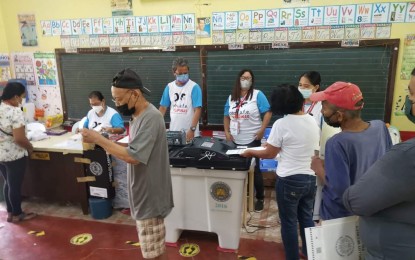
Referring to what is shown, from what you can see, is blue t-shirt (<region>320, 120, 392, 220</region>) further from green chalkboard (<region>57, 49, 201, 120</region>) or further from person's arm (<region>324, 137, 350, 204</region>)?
green chalkboard (<region>57, 49, 201, 120</region>)

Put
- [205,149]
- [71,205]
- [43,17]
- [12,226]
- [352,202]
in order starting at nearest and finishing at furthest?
1. [352,202]
2. [205,149]
3. [12,226]
4. [71,205]
5. [43,17]

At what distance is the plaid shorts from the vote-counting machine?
64cm

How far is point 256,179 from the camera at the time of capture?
324cm

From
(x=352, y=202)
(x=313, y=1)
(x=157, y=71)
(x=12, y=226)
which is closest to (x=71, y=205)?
(x=12, y=226)

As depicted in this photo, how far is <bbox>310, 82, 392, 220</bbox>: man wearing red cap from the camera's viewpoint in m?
1.37

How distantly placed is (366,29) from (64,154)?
11.4 feet

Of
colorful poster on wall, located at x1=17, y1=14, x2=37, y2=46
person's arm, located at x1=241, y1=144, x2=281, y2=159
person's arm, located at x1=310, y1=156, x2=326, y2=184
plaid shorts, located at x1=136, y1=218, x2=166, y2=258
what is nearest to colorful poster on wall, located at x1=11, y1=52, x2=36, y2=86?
colorful poster on wall, located at x1=17, y1=14, x2=37, y2=46

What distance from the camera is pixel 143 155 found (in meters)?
1.68

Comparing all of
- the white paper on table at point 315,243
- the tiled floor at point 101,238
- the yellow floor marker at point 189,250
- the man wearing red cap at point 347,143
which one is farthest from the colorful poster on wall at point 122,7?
the white paper on table at point 315,243

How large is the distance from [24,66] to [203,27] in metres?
2.71

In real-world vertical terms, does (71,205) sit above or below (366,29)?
below

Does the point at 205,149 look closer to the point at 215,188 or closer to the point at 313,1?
the point at 215,188

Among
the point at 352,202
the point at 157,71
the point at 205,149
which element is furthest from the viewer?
the point at 157,71

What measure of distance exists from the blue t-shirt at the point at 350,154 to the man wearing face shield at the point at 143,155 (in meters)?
0.94
